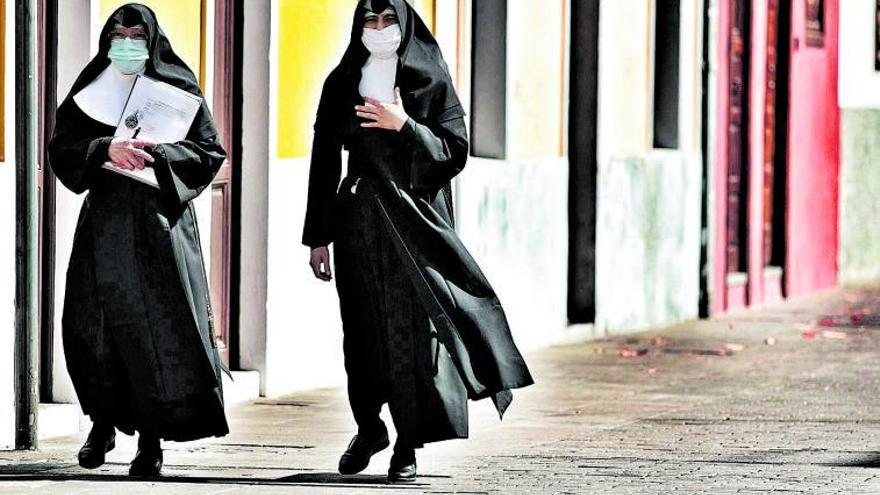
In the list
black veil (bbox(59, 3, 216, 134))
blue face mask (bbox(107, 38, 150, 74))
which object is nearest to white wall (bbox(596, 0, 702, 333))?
black veil (bbox(59, 3, 216, 134))

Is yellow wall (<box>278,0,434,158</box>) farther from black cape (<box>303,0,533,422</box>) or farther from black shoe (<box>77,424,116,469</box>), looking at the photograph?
black shoe (<box>77,424,116,469</box>)

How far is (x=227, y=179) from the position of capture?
1320 centimetres

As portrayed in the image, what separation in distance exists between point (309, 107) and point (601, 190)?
5018 millimetres

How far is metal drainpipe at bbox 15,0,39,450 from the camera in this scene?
34.0 feet

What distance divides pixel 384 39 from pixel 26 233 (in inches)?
71.6

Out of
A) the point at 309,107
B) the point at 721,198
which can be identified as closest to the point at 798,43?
the point at 721,198

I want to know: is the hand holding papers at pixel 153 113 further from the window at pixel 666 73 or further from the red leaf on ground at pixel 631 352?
the window at pixel 666 73

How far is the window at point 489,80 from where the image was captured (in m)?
16.5

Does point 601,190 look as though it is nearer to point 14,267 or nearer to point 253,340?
point 253,340

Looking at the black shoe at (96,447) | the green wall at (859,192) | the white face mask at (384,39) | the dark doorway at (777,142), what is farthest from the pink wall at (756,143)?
the black shoe at (96,447)

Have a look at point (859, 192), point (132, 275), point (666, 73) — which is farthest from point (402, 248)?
point (859, 192)

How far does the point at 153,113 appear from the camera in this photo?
959cm

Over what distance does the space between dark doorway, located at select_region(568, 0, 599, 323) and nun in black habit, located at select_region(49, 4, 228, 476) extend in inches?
342

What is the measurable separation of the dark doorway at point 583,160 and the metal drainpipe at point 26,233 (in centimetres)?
806
